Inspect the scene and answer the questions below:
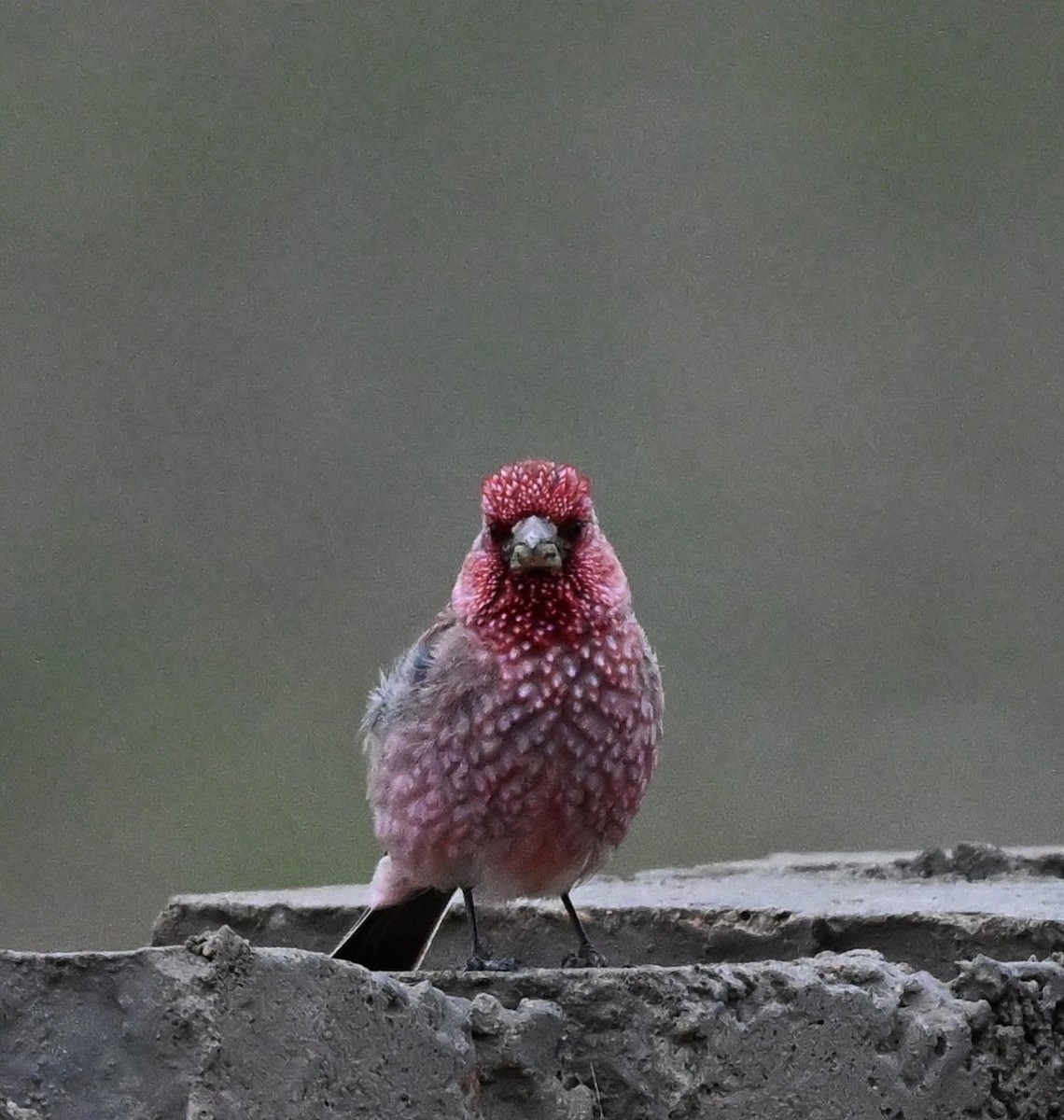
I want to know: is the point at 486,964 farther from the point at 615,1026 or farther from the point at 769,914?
the point at 615,1026

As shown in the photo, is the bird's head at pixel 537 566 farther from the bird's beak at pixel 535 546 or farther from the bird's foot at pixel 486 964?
the bird's foot at pixel 486 964

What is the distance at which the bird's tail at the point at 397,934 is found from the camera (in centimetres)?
388

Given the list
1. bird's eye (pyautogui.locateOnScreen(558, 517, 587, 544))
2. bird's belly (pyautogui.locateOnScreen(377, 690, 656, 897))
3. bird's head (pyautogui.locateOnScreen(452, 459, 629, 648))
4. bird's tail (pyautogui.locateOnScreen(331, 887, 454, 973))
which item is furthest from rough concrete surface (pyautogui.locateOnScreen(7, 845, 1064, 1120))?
bird's eye (pyautogui.locateOnScreen(558, 517, 587, 544))

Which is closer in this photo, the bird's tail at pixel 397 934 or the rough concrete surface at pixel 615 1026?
the rough concrete surface at pixel 615 1026

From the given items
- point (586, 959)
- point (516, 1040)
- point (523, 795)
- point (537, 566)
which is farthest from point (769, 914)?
point (516, 1040)

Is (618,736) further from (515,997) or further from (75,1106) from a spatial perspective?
(75,1106)

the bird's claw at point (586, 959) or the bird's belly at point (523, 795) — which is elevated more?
the bird's belly at point (523, 795)

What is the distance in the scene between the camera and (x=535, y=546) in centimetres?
374

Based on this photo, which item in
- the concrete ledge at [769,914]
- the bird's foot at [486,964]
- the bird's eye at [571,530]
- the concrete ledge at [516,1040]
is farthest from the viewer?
the bird's eye at [571,530]

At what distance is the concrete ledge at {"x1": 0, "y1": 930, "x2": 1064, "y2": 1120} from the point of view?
2.15 m

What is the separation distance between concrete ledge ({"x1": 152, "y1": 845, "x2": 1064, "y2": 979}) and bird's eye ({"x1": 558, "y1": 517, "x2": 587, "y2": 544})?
65 cm

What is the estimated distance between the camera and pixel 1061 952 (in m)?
3.09

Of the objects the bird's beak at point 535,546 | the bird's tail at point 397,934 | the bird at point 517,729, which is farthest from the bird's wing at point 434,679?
the bird's tail at point 397,934

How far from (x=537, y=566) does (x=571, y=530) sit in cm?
16
